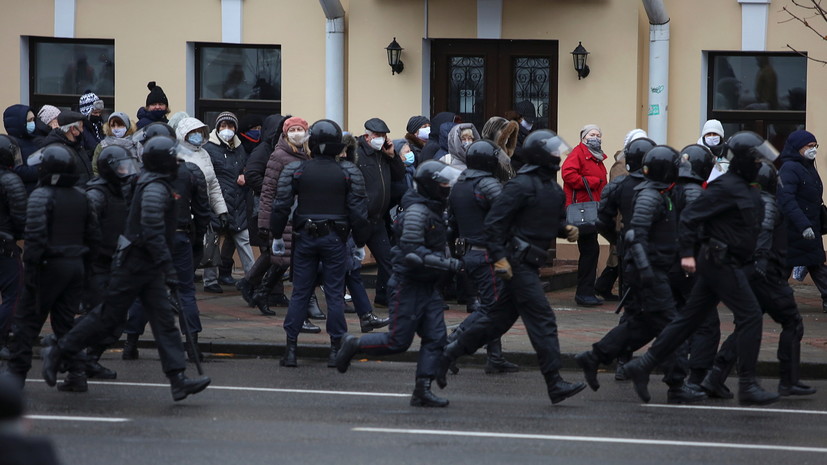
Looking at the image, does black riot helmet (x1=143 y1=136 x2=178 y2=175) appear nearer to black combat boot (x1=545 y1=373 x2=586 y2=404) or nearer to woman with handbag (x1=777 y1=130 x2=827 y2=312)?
black combat boot (x1=545 y1=373 x2=586 y2=404)

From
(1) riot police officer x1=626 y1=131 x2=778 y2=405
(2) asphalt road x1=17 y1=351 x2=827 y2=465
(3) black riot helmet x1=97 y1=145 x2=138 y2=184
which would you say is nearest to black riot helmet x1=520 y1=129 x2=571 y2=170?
(1) riot police officer x1=626 y1=131 x2=778 y2=405

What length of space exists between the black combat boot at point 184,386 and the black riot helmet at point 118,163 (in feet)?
5.92

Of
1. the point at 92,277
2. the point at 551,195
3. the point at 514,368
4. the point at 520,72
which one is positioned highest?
the point at 520,72

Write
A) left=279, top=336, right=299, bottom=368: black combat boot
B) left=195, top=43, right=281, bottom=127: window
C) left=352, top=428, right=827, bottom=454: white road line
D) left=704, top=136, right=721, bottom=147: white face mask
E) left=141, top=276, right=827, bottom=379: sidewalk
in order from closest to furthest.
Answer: left=352, top=428, right=827, bottom=454: white road line → left=279, top=336, right=299, bottom=368: black combat boot → left=141, top=276, right=827, bottom=379: sidewalk → left=704, top=136, right=721, bottom=147: white face mask → left=195, top=43, right=281, bottom=127: window

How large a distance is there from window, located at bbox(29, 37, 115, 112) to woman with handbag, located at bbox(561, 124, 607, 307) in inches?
267

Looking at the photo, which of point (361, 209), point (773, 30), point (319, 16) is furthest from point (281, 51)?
point (361, 209)

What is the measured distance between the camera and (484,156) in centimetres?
965

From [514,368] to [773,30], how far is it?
7600 mm

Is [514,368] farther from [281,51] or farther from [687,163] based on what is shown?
[281,51]

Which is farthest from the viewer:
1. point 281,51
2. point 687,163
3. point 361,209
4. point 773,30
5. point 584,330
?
point 281,51

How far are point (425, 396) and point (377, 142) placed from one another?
4.87 meters

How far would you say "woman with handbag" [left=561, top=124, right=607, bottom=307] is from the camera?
14.4m

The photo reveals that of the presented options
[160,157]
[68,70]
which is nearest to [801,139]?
[160,157]

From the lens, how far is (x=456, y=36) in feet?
56.2
